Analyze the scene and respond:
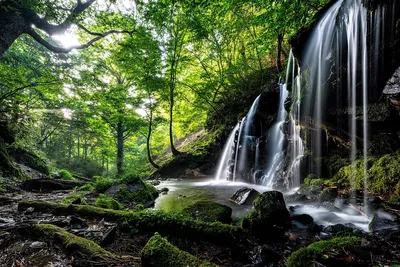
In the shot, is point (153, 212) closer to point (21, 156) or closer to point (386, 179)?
point (386, 179)

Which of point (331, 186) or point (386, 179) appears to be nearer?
point (386, 179)

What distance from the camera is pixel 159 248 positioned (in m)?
1.98

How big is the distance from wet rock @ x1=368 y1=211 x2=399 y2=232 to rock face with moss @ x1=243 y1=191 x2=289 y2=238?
1388mm

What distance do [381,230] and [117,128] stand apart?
14481 mm

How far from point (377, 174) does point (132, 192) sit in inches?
276

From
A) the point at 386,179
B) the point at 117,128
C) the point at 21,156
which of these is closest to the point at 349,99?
the point at 386,179

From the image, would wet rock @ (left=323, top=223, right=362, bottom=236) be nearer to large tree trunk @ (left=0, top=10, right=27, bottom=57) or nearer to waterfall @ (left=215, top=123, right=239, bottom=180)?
waterfall @ (left=215, top=123, right=239, bottom=180)

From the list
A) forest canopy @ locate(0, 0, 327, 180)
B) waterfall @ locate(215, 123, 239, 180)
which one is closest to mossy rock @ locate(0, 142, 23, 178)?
forest canopy @ locate(0, 0, 327, 180)

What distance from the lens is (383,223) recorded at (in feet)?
11.6

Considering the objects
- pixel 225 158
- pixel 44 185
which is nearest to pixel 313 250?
pixel 44 185

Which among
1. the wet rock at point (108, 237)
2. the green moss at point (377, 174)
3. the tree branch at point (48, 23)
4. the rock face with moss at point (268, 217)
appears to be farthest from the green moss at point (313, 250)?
the tree branch at point (48, 23)

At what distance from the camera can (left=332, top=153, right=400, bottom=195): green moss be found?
16.1 feet

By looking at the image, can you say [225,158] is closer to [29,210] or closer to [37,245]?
[29,210]

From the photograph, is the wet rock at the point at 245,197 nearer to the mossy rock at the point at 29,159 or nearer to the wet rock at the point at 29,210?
the wet rock at the point at 29,210
